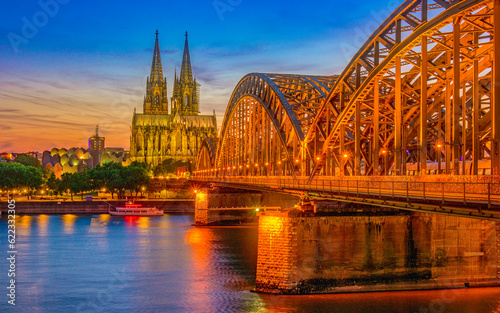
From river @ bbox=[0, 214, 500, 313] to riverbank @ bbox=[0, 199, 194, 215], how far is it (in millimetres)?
30173

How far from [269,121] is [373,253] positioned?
44.9m

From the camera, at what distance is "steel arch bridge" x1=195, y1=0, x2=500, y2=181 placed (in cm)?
3067

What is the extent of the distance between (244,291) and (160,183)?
401 ft

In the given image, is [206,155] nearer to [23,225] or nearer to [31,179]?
[31,179]

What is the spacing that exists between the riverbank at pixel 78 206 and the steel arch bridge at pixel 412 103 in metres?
37.2

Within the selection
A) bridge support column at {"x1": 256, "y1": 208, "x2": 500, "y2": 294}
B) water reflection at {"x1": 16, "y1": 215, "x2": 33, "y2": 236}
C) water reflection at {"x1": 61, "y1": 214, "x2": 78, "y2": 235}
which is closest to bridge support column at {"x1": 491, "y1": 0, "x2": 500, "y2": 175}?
bridge support column at {"x1": 256, "y1": 208, "x2": 500, "y2": 294}

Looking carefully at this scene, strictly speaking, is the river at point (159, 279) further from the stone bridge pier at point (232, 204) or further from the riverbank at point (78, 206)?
the riverbank at point (78, 206)

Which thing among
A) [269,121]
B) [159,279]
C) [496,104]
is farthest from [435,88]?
[269,121]

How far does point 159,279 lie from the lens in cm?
4288

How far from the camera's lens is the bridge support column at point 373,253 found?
33594 millimetres

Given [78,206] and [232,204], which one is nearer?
[232,204]

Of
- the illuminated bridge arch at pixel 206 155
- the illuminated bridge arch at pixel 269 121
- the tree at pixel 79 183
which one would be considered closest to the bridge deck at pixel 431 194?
the illuminated bridge arch at pixel 269 121

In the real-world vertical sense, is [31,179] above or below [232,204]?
above

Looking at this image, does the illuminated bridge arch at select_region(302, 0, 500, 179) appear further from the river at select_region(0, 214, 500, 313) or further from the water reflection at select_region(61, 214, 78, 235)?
the water reflection at select_region(61, 214, 78, 235)
